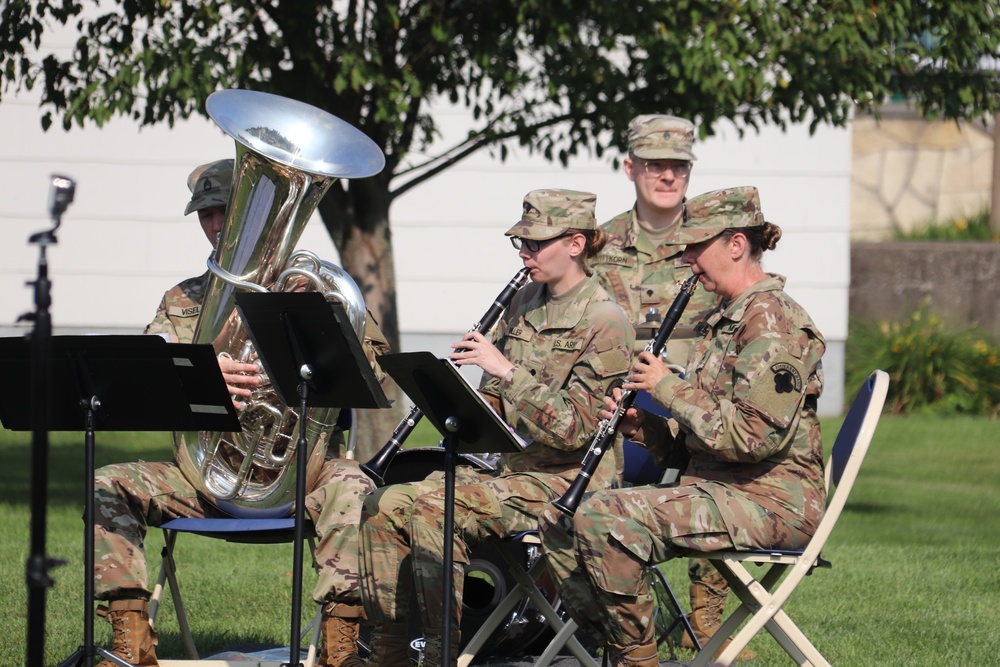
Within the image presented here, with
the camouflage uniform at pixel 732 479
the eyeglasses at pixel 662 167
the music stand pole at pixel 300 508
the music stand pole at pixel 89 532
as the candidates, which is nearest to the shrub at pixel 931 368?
the eyeglasses at pixel 662 167

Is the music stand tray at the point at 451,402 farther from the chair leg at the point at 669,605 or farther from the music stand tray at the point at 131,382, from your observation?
the chair leg at the point at 669,605

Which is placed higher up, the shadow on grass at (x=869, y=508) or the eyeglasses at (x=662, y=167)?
the eyeglasses at (x=662, y=167)

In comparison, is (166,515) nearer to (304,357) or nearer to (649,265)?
(304,357)

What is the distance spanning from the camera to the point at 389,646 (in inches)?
180

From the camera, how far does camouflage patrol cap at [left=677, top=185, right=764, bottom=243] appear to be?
4.21 m

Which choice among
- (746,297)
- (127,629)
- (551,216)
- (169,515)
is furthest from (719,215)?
(127,629)

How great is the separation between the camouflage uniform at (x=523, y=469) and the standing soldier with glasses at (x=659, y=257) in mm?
829

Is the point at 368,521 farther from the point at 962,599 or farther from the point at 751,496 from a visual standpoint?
the point at 962,599

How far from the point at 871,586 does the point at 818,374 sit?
266cm

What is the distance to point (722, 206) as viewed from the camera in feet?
13.8

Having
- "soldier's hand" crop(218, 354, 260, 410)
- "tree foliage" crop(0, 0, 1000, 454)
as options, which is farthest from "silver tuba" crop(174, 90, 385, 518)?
"tree foliage" crop(0, 0, 1000, 454)

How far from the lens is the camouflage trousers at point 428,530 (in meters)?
4.44

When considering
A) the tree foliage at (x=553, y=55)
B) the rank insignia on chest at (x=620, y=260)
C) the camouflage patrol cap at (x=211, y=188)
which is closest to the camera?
the camouflage patrol cap at (x=211, y=188)

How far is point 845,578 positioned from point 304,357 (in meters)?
3.58
